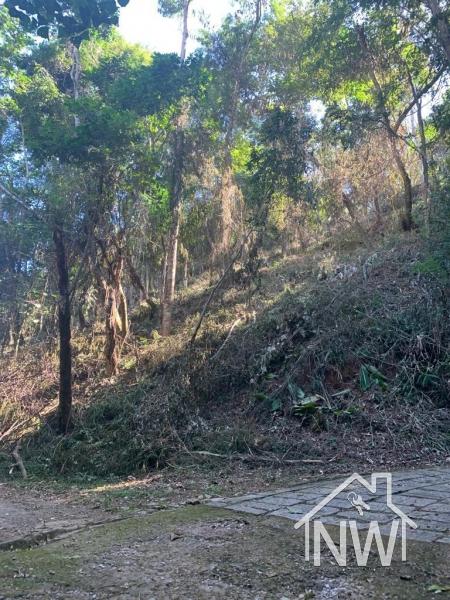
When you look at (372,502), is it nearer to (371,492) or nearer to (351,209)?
(371,492)

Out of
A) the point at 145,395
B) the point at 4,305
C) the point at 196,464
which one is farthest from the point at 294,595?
the point at 4,305

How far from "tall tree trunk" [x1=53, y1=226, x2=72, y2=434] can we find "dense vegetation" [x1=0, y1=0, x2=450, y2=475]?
4 cm

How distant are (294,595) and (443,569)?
86 cm

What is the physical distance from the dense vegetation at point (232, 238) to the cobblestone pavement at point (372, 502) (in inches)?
63.3

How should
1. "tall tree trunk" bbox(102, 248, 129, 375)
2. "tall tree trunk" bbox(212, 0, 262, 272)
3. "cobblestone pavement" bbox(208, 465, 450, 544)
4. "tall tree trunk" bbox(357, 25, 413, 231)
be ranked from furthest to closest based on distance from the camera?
"tall tree trunk" bbox(357, 25, 413, 231) → "tall tree trunk" bbox(212, 0, 262, 272) → "tall tree trunk" bbox(102, 248, 129, 375) → "cobblestone pavement" bbox(208, 465, 450, 544)

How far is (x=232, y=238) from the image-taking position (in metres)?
13.0

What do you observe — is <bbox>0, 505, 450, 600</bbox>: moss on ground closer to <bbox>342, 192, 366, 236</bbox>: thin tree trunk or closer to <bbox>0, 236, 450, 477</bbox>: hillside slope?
<bbox>0, 236, 450, 477</bbox>: hillside slope

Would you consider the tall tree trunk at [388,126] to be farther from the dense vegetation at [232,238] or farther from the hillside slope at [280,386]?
the hillside slope at [280,386]

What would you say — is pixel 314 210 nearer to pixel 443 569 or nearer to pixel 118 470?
pixel 118 470

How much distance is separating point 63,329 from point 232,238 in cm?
466

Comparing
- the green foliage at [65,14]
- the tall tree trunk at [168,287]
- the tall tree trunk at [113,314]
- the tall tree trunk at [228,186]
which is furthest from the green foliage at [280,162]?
the green foliage at [65,14]

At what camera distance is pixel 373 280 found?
11477mm

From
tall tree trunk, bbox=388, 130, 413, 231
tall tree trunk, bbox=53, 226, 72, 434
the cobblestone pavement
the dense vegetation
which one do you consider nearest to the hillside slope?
the dense vegetation

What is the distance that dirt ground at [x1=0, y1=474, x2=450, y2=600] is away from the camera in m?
2.91
